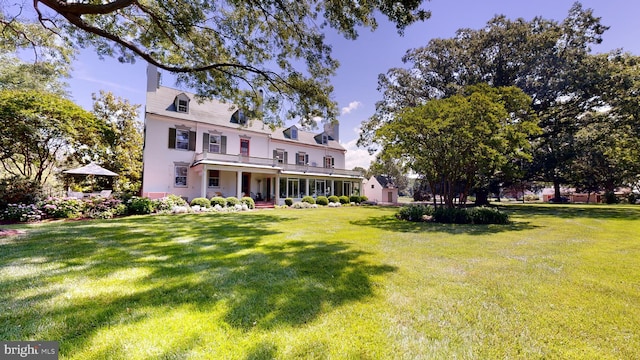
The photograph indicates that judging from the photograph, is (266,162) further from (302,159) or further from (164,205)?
(164,205)

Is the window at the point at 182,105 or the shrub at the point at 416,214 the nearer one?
the shrub at the point at 416,214

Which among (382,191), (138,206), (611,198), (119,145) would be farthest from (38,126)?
(611,198)

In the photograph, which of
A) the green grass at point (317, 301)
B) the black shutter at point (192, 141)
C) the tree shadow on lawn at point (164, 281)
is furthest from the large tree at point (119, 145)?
the green grass at point (317, 301)

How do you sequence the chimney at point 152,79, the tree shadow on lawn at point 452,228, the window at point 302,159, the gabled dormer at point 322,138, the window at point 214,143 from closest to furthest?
1. the tree shadow on lawn at point 452,228
2. the chimney at point 152,79
3. the window at point 214,143
4. the window at point 302,159
5. the gabled dormer at point 322,138

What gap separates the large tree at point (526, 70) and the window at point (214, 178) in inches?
538

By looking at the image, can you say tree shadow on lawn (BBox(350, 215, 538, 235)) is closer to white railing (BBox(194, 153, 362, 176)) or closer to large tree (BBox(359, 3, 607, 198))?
large tree (BBox(359, 3, 607, 198))

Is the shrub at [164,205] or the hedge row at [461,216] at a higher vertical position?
the shrub at [164,205]

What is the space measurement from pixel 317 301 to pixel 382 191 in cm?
3115

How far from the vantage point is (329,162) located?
2833 cm

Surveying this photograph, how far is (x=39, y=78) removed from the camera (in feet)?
52.2

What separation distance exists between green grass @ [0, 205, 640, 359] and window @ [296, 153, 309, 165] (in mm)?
19679

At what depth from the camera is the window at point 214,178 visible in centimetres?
1933

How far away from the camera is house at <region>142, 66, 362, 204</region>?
56.4 ft

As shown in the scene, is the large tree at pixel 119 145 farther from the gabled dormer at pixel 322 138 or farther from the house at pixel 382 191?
the house at pixel 382 191
